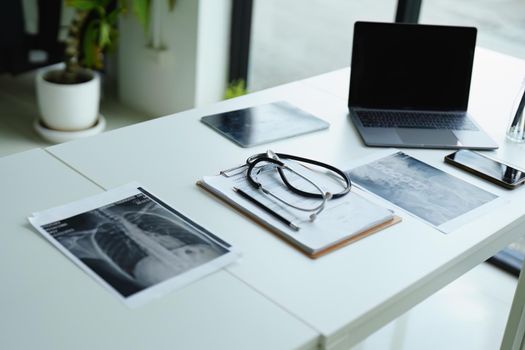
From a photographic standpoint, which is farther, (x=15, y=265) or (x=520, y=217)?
(x=520, y=217)

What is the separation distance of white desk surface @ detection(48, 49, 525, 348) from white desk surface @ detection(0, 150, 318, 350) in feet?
0.15

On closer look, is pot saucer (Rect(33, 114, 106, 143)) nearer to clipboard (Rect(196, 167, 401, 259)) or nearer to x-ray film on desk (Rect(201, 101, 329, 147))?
x-ray film on desk (Rect(201, 101, 329, 147))

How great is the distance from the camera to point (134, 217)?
1399mm

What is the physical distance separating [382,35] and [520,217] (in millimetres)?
628

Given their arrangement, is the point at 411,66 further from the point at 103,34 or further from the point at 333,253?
the point at 103,34

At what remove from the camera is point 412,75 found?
1.94 m

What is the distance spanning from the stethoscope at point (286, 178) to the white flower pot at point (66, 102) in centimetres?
189

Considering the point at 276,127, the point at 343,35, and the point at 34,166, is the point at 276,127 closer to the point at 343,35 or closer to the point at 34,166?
the point at 34,166

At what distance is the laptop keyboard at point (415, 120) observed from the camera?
1.87 meters

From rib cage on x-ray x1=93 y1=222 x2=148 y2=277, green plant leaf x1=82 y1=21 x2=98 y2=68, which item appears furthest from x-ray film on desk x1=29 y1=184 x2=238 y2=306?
green plant leaf x1=82 y1=21 x2=98 y2=68

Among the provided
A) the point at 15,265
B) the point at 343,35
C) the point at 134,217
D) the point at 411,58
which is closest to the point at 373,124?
the point at 411,58

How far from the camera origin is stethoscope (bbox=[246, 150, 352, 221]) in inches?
56.7

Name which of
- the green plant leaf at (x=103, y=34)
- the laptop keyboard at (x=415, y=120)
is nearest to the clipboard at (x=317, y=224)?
the laptop keyboard at (x=415, y=120)

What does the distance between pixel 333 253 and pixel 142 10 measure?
2316mm
